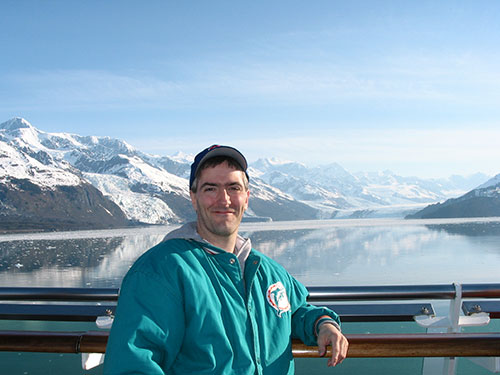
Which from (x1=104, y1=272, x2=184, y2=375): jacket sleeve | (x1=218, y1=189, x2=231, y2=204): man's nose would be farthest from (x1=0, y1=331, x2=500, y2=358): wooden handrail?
(x1=218, y1=189, x2=231, y2=204): man's nose

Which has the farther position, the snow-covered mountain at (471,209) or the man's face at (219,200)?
the snow-covered mountain at (471,209)

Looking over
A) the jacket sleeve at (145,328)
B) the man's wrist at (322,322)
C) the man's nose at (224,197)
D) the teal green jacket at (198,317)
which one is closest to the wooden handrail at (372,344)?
the man's wrist at (322,322)

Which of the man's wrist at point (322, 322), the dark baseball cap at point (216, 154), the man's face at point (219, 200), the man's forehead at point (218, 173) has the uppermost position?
the dark baseball cap at point (216, 154)

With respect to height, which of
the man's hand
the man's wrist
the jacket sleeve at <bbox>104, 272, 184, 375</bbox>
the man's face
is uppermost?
the man's face

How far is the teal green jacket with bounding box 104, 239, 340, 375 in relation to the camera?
1.28 meters

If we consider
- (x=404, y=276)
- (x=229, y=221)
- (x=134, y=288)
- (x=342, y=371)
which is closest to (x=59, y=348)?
(x=134, y=288)

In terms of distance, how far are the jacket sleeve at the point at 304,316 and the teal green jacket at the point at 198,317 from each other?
108mm

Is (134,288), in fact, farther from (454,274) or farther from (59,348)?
(454,274)

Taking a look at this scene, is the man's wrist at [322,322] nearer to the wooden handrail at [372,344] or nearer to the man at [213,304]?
the man at [213,304]

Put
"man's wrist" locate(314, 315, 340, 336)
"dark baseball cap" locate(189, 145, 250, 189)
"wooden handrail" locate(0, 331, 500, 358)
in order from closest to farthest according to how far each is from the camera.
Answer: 1. "dark baseball cap" locate(189, 145, 250, 189)
2. "man's wrist" locate(314, 315, 340, 336)
3. "wooden handrail" locate(0, 331, 500, 358)

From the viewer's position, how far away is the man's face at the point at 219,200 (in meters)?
1.56

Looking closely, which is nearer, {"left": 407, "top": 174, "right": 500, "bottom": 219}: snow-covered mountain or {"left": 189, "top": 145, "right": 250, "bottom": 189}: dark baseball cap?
{"left": 189, "top": 145, "right": 250, "bottom": 189}: dark baseball cap

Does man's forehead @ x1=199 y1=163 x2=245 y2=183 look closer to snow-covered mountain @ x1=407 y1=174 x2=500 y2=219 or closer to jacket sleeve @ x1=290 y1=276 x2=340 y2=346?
jacket sleeve @ x1=290 y1=276 x2=340 y2=346

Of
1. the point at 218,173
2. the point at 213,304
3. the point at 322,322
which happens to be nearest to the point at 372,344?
the point at 322,322
